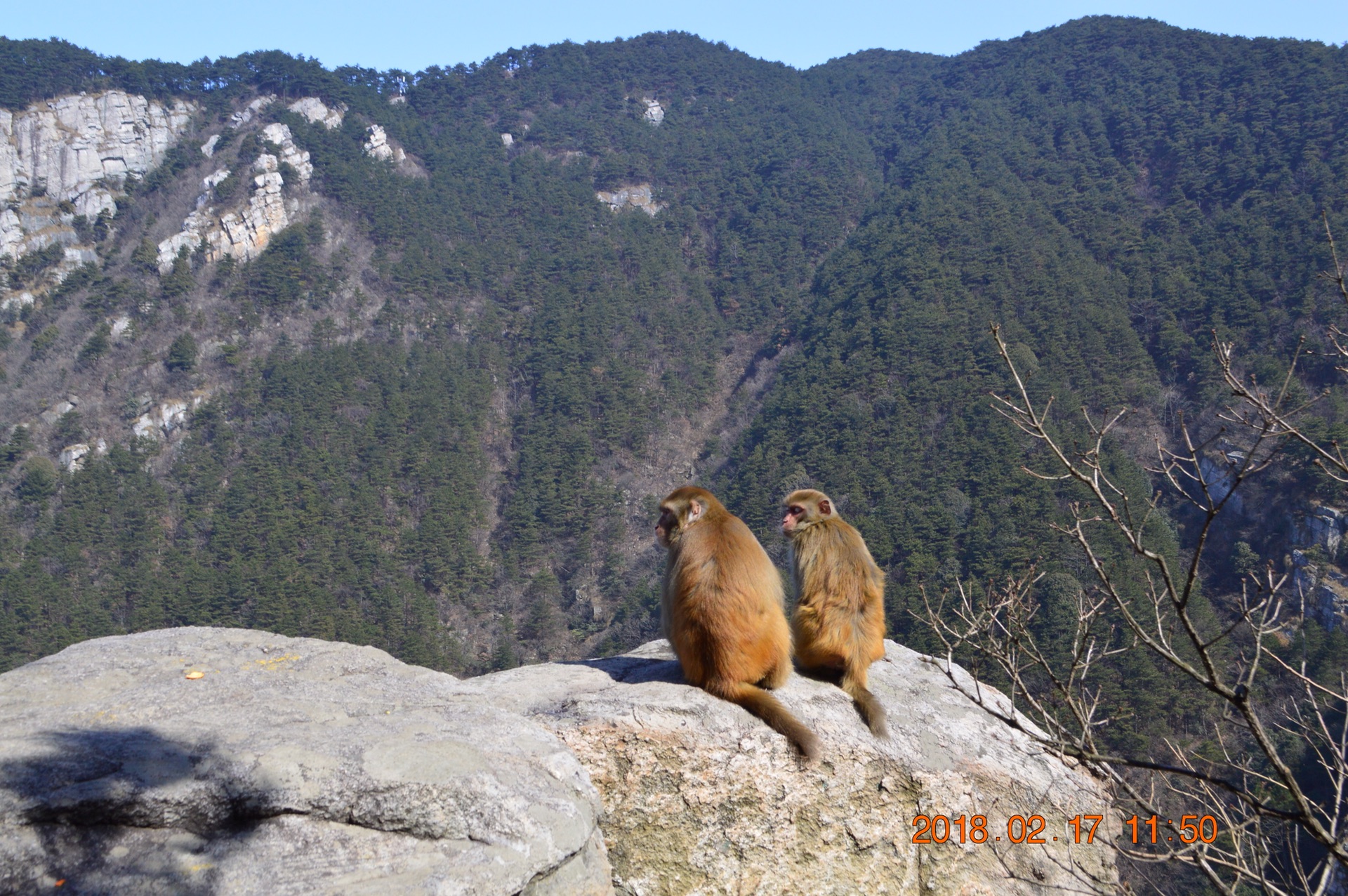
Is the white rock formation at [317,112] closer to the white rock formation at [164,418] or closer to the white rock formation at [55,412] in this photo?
the white rock formation at [164,418]

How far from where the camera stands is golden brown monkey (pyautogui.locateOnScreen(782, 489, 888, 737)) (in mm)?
5605

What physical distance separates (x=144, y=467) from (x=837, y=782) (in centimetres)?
5638

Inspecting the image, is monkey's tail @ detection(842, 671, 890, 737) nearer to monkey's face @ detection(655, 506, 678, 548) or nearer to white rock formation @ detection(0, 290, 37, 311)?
monkey's face @ detection(655, 506, 678, 548)

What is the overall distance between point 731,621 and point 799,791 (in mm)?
980

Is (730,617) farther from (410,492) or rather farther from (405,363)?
(405,363)

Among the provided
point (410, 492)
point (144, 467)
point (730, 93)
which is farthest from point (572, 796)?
point (730, 93)

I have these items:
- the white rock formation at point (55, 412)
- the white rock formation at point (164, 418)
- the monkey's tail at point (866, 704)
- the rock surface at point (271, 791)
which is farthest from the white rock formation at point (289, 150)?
the monkey's tail at point (866, 704)

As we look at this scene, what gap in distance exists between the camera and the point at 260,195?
224 ft

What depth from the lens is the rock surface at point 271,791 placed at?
315 centimetres

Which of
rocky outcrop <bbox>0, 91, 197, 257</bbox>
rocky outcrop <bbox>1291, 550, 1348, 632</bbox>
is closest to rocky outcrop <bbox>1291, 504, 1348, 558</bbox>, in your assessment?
rocky outcrop <bbox>1291, 550, 1348, 632</bbox>

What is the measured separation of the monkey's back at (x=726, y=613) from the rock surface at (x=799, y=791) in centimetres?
21

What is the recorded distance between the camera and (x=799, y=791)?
4.84 metres

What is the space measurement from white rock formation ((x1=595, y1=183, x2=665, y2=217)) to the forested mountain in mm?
418
